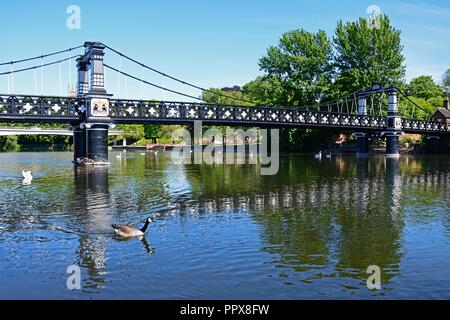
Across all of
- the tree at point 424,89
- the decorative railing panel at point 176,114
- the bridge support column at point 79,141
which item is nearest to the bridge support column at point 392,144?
the decorative railing panel at point 176,114

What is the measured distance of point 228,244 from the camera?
15.4 meters

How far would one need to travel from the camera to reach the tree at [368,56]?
269ft

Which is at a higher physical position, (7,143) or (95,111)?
(95,111)

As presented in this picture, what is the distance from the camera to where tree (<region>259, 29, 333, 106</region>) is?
82.2 metres

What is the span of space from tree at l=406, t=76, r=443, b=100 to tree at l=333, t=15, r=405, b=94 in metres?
11.5

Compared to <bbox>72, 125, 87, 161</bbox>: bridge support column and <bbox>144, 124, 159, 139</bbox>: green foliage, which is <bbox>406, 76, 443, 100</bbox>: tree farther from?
<bbox>72, 125, 87, 161</bbox>: bridge support column

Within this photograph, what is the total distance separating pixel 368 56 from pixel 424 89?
2025cm

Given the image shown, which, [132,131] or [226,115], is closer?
[226,115]

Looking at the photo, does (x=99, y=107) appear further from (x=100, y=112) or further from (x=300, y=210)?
(x=300, y=210)

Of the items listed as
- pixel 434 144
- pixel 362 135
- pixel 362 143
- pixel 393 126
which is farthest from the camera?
pixel 434 144

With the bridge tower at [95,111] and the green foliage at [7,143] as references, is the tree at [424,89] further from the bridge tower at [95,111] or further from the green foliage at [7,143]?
the green foliage at [7,143]

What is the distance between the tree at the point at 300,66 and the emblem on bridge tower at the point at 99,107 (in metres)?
40.9

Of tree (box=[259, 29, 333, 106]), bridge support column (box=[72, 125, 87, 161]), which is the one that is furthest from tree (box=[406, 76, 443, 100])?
bridge support column (box=[72, 125, 87, 161])

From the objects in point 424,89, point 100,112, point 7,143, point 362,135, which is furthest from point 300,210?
point 7,143
